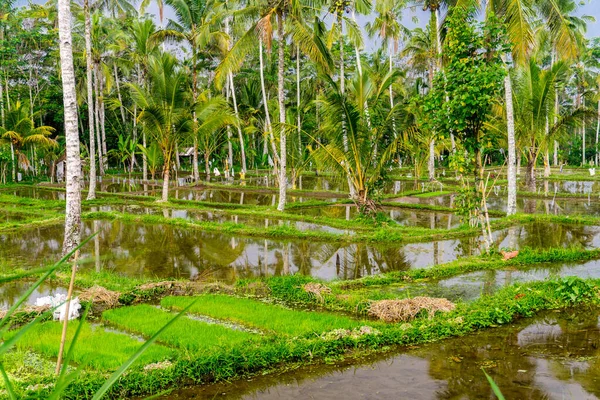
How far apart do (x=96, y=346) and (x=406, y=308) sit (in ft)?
12.3

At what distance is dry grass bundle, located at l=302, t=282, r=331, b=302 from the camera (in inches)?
312

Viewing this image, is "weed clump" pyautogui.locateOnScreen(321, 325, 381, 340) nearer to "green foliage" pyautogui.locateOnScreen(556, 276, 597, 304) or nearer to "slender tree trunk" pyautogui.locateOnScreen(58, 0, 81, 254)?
"green foliage" pyautogui.locateOnScreen(556, 276, 597, 304)

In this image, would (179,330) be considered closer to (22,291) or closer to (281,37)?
(22,291)

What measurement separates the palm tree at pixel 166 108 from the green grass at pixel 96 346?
42.3ft

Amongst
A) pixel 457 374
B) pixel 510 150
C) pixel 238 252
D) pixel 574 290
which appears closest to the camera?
pixel 457 374

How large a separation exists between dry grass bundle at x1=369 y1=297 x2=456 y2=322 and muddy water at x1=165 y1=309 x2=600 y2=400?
0.71 meters

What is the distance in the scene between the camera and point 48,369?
213 inches

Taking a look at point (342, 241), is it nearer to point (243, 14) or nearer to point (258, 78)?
point (243, 14)

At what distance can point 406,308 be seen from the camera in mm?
7016

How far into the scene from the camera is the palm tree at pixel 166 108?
18672mm

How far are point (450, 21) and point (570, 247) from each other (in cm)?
544

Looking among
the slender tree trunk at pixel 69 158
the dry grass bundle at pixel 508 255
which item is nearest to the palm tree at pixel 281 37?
the slender tree trunk at pixel 69 158

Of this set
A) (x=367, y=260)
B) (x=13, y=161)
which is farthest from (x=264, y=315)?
(x=13, y=161)

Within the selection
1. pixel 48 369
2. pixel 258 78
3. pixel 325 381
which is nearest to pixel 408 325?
pixel 325 381
